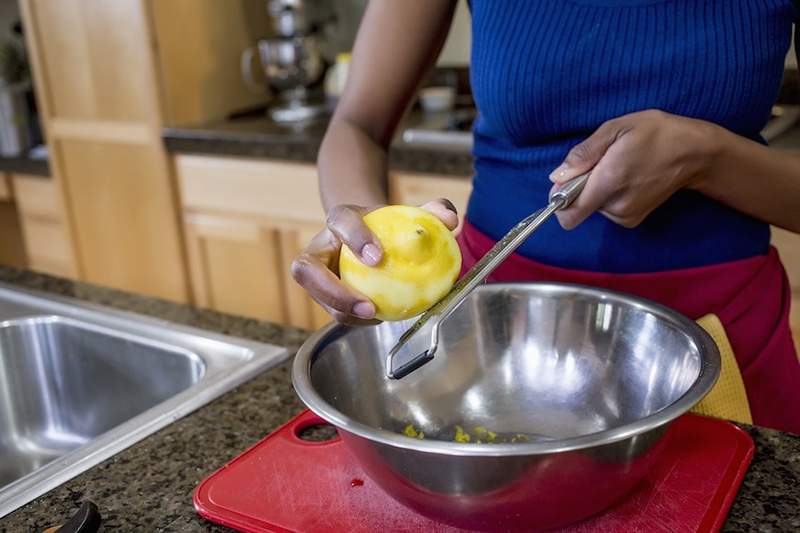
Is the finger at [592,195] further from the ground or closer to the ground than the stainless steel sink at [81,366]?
further from the ground

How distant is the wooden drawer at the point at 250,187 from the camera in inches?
77.3

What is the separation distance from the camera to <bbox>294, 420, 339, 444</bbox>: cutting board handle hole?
70cm

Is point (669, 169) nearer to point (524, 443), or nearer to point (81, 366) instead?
point (524, 443)

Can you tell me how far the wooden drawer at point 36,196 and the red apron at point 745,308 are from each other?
2176mm

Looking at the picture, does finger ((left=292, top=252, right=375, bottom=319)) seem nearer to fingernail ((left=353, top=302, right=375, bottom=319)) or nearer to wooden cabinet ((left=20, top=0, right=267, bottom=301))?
fingernail ((left=353, top=302, right=375, bottom=319))

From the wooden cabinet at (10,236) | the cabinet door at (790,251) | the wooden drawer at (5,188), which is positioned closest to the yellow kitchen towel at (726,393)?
the cabinet door at (790,251)

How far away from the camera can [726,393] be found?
75 cm

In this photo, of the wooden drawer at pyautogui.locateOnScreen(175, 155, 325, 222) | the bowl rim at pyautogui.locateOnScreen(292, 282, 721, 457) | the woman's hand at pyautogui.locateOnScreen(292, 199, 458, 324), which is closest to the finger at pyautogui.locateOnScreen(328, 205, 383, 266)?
the woman's hand at pyautogui.locateOnScreen(292, 199, 458, 324)

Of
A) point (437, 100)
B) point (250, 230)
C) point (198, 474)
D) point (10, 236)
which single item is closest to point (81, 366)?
point (198, 474)

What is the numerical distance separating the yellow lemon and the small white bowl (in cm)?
155

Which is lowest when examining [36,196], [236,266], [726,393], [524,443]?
[236,266]

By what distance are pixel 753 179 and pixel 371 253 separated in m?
0.41

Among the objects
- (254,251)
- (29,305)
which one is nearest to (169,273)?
(254,251)

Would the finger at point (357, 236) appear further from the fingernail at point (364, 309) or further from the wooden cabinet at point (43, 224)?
the wooden cabinet at point (43, 224)
